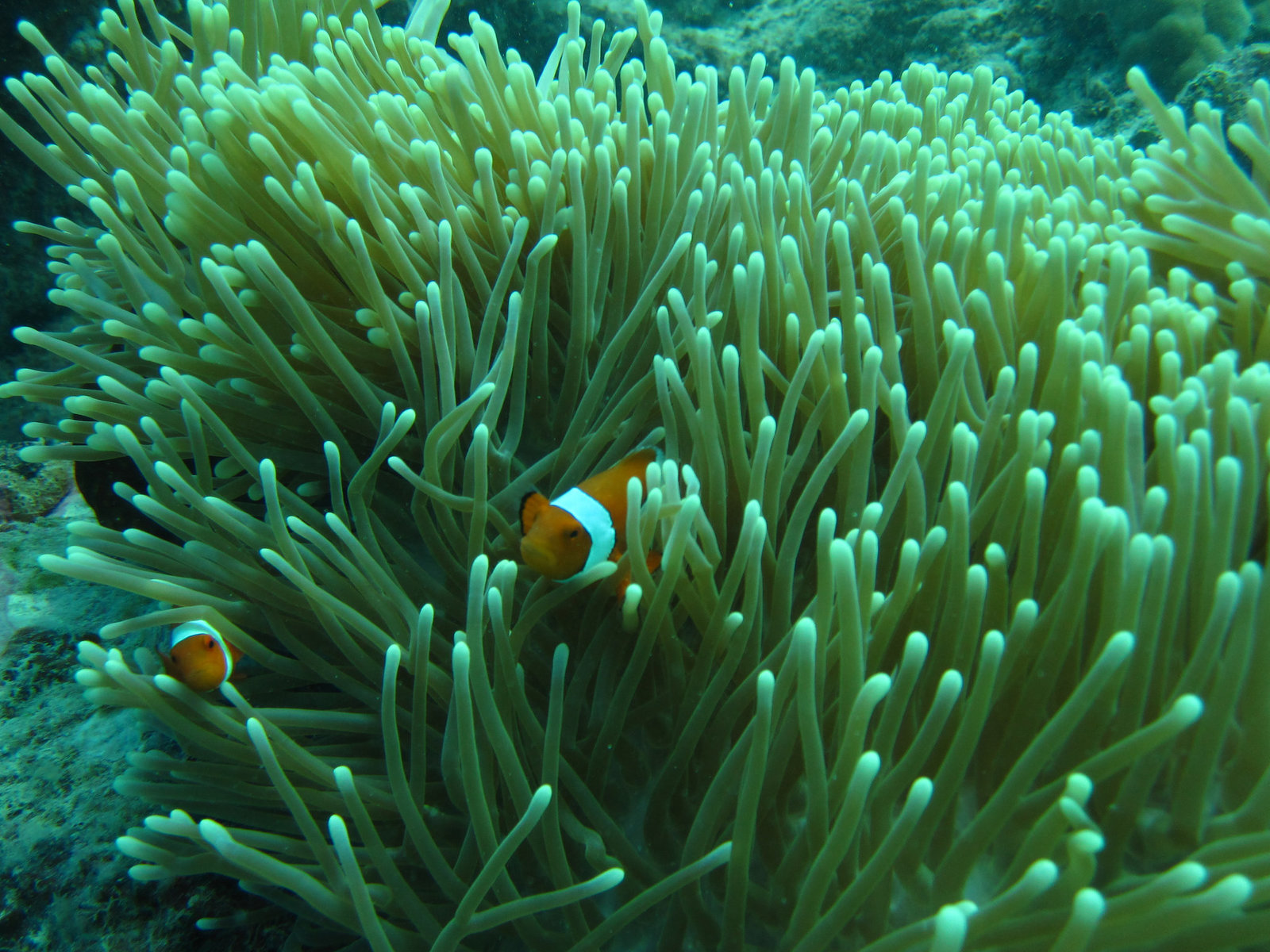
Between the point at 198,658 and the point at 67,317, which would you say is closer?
the point at 198,658

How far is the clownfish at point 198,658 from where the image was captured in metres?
1.16

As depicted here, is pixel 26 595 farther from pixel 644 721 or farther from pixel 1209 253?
pixel 1209 253

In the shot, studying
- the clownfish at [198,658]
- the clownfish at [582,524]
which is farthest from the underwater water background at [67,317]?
the clownfish at [582,524]

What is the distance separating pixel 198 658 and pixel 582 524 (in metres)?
0.65

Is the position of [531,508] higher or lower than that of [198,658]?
higher

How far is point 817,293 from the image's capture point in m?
1.32

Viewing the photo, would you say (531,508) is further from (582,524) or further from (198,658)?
(198,658)

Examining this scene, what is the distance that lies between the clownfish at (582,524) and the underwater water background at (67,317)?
0.95 meters

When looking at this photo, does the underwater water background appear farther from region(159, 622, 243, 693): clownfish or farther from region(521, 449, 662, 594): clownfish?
region(521, 449, 662, 594): clownfish


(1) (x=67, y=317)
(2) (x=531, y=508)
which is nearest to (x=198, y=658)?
(2) (x=531, y=508)

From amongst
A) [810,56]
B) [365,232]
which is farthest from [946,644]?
[810,56]

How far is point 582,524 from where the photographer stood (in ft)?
3.53

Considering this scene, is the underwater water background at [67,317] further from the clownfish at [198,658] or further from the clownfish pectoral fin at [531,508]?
the clownfish pectoral fin at [531,508]

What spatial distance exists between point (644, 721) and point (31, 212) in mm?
3517
